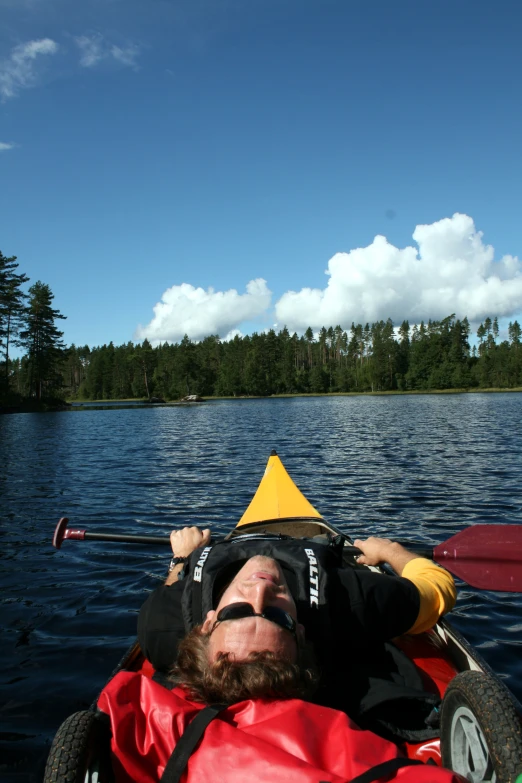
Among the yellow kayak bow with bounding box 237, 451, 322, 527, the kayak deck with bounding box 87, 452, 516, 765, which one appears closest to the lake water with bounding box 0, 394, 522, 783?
the kayak deck with bounding box 87, 452, 516, 765

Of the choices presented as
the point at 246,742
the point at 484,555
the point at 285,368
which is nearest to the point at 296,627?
the point at 246,742

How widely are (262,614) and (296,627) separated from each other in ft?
0.71

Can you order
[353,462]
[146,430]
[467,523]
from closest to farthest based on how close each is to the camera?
[467,523], [353,462], [146,430]

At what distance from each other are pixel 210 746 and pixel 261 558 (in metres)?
1.20

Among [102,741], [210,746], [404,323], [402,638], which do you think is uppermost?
[404,323]

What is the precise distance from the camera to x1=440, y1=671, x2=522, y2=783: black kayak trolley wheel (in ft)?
6.47

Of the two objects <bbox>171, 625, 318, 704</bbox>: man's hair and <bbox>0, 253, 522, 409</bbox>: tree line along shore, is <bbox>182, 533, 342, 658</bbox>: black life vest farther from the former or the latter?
<bbox>0, 253, 522, 409</bbox>: tree line along shore

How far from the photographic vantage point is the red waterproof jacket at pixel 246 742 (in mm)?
1738

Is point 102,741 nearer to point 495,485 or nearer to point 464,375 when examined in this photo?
point 495,485

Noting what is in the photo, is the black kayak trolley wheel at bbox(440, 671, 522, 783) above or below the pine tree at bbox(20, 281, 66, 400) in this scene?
below

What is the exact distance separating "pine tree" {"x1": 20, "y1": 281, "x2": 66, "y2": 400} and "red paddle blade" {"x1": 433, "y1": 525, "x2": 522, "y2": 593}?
210 ft

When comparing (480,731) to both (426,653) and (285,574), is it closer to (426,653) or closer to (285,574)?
(285,574)

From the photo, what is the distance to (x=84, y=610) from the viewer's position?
20.6 ft

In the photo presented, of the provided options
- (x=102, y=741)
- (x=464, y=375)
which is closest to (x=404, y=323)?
(x=464, y=375)
